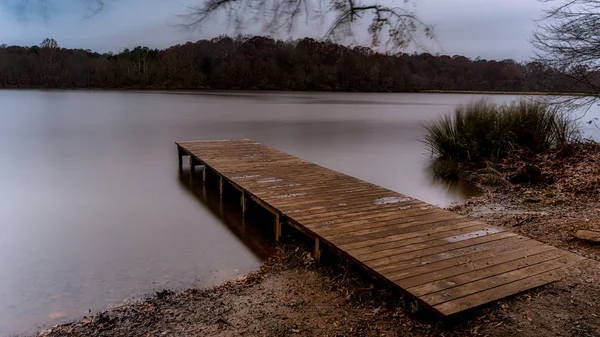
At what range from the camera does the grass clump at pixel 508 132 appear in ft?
32.7

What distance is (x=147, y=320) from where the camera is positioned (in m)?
3.40

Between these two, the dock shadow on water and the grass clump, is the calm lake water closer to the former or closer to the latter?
the dock shadow on water

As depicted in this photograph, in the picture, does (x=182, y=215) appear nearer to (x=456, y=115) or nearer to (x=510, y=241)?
(x=510, y=241)

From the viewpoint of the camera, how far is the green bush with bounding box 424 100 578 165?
1002cm

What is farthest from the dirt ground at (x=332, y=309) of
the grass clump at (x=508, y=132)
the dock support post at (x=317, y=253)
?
the grass clump at (x=508, y=132)

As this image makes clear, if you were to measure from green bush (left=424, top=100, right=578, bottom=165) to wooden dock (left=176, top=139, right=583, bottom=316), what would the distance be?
17.0 ft

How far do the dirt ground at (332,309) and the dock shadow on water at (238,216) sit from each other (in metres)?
0.43

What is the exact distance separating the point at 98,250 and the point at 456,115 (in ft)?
28.4

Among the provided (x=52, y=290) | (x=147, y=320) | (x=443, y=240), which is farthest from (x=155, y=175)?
(x=443, y=240)

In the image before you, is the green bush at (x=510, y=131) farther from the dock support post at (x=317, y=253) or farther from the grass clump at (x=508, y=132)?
the dock support post at (x=317, y=253)

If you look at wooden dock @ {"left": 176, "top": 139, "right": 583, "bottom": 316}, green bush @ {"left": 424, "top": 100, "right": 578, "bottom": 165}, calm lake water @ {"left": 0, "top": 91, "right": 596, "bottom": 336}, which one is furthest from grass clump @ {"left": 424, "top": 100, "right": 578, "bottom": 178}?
wooden dock @ {"left": 176, "top": 139, "right": 583, "bottom": 316}

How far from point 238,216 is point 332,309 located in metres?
3.29

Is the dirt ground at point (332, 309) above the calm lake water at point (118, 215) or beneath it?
above

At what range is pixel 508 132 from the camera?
33.1 feet
